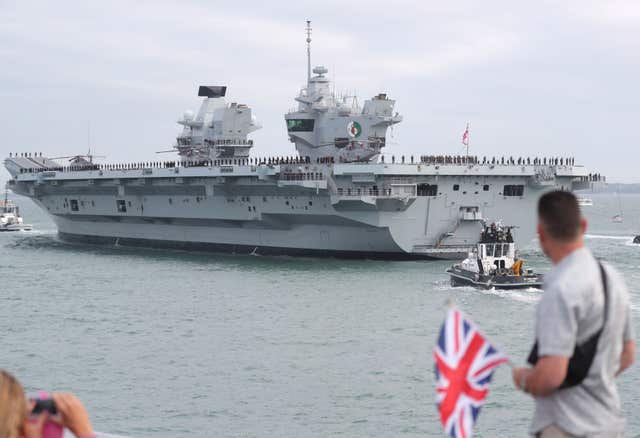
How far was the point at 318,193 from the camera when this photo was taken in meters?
38.1

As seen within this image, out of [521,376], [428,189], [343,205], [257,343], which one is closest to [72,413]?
[521,376]

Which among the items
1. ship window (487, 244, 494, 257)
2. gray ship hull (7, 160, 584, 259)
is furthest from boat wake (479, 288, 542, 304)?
gray ship hull (7, 160, 584, 259)

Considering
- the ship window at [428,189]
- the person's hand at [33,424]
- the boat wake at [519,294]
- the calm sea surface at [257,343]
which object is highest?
the ship window at [428,189]

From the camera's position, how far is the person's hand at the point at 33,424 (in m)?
3.78

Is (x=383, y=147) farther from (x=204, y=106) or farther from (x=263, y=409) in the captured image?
(x=263, y=409)

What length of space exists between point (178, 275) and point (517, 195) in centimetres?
1381

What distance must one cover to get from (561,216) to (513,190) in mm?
36830

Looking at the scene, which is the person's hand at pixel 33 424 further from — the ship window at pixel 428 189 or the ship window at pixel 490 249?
the ship window at pixel 428 189

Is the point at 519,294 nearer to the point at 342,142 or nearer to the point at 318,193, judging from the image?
the point at 318,193

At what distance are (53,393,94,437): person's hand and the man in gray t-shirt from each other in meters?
1.62

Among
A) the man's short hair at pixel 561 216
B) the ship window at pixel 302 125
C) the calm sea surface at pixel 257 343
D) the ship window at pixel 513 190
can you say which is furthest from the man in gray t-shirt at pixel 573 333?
the ship window at pixel 302 125

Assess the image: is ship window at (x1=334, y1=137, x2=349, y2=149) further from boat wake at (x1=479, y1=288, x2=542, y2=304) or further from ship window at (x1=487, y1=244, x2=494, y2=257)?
boat wake at (x1=479, y1=288, x2=542, y2=304)

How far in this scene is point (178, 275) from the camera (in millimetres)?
35312

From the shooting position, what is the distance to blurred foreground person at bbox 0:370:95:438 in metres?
3.60
